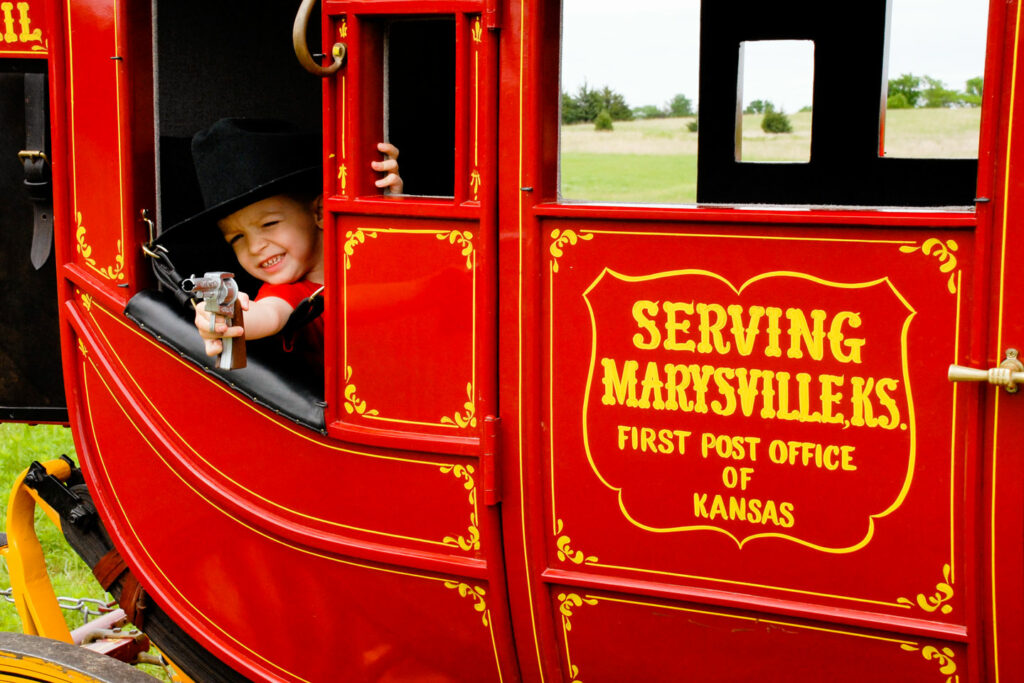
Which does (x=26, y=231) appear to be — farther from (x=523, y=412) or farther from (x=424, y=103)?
(x=523, y=412)

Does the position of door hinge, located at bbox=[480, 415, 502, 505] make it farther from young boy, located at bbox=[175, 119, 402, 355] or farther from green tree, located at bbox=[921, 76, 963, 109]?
green tree, located at bbox=[921, 76, 963, 109]

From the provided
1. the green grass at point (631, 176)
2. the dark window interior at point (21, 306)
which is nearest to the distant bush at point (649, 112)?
the green grass at point (631, 176)

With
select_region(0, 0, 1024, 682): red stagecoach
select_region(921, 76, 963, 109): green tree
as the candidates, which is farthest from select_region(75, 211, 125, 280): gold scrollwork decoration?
select_region(921, 76, 963, 109): green tree

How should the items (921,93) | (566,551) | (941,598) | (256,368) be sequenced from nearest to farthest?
1. (941,598)
2. (566,551)
3. (256,368)
4. (921,93)

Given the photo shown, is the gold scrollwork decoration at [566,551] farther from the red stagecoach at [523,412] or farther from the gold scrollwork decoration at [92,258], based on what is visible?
the gold scrollwork decoration at [92,258]

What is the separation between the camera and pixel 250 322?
85.2 inches

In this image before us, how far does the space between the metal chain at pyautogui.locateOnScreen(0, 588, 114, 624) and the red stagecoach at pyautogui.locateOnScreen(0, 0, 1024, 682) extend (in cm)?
99

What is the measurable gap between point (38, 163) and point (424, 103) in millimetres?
1000

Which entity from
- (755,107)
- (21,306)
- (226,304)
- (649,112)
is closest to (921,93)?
(755,107)

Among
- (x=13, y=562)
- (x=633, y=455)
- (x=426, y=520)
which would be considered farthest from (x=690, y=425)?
(x=13, y=562)

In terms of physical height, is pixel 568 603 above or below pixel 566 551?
below

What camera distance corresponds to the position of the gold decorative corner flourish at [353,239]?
79.4 inches

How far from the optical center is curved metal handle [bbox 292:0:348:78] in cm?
189

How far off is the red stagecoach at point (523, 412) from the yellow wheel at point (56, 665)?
33 mm
